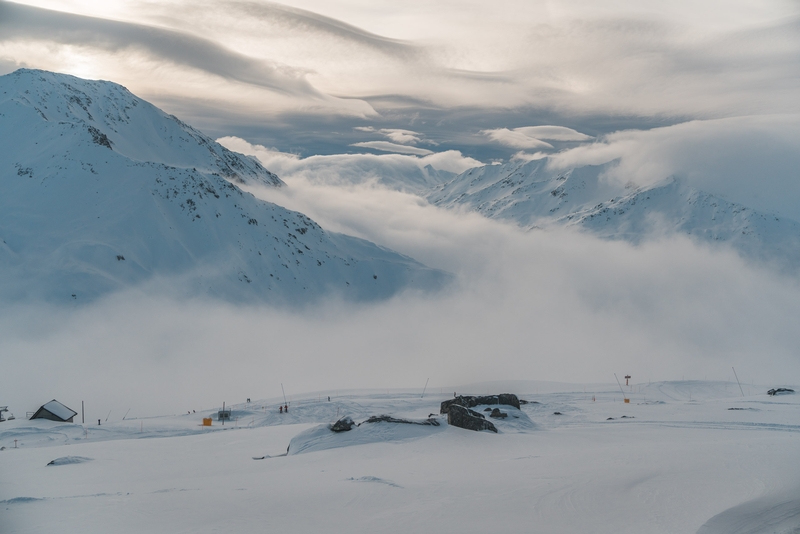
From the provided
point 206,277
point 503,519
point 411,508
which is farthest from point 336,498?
point 206,277

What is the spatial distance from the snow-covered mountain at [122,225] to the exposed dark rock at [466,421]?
112 meters

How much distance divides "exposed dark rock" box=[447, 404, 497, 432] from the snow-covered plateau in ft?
2.56

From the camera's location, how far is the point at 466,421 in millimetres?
30297

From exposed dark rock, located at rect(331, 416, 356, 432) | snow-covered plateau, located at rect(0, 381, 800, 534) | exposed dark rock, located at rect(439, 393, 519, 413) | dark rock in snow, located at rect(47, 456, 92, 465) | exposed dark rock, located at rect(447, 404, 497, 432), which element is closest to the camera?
snow-covered plateau, located at rect(0, 381, 800, 534)

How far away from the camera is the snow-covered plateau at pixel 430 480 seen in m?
15.2

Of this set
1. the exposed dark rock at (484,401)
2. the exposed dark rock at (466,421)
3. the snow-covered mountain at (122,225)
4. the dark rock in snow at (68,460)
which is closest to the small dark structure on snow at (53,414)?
the dark rock in snow at (68,460)

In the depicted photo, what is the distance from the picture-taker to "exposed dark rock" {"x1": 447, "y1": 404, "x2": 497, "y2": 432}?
3022 centimetres

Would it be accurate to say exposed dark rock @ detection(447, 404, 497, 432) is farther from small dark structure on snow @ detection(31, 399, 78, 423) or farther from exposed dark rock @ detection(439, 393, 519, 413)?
small dark structure on snow @ detection(31, 399, 78, 423)

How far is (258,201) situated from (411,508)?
16602 centimetres

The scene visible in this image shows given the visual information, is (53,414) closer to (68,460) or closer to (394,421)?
(68,460)

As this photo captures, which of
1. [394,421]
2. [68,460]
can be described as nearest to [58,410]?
[68,460]

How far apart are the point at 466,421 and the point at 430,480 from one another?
10865mm

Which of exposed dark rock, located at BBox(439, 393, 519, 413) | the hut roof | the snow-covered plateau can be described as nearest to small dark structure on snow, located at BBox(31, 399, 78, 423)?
the hut roof

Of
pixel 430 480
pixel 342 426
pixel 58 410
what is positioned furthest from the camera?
pixel 58 410
